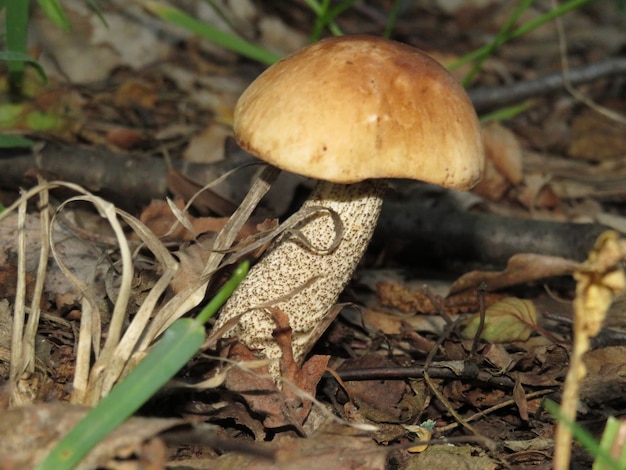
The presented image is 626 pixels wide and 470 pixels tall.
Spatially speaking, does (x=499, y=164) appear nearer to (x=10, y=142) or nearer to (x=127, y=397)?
(x=10, y=142)

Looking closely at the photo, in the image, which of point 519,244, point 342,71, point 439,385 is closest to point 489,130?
point 519,244

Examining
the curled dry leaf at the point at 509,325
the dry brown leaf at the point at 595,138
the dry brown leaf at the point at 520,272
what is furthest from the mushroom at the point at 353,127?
the dry brown leaf at the point at 595,138

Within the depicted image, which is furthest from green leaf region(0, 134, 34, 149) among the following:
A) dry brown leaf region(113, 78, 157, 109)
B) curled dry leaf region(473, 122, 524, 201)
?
curled dry leaf region(473, 122, 524, 201)

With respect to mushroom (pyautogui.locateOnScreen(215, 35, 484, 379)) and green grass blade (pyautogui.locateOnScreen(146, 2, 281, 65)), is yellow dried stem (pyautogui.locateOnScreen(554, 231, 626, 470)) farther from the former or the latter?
green grass blade (pyautogui.locateOnScreen(146, 2, 281, 65))

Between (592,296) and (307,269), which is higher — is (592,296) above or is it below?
above

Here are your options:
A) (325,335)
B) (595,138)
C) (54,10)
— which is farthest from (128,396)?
(595,138)

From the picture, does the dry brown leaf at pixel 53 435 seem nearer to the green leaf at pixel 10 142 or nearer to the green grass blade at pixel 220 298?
the green grass blade at pixel 220 298

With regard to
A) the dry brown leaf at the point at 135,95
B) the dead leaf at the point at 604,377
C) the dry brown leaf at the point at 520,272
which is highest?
the dry brown leaf at the point at 135,95
